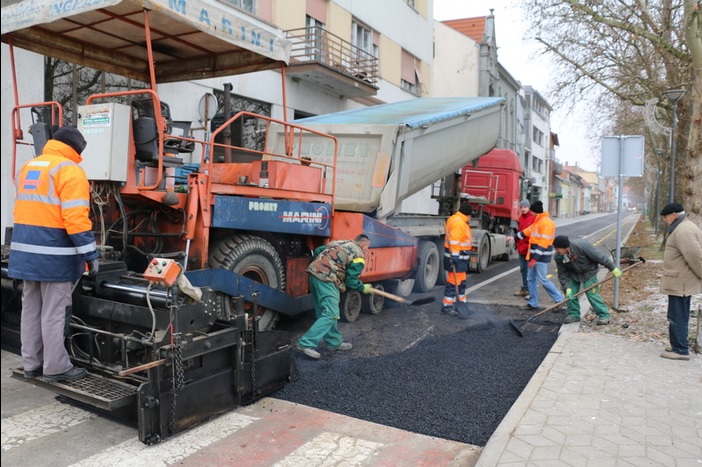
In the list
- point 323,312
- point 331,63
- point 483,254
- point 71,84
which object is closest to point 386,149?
point 323,312

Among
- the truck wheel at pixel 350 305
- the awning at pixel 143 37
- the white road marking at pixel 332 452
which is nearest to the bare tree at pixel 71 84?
the awning at pixel 143 37

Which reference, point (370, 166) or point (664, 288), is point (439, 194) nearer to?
point (370, 166)

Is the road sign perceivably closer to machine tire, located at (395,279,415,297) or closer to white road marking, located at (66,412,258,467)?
machine tire, located at (395,279,415,297)

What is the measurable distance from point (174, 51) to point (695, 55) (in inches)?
373

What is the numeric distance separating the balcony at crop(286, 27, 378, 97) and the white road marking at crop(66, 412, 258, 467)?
9736mm

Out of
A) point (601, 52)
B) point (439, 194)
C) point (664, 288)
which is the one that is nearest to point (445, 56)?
point (601, 52)

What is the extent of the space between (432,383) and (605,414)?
4.59 feet

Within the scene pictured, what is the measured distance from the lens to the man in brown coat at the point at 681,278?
208 inches

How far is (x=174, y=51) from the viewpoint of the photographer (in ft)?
19.1

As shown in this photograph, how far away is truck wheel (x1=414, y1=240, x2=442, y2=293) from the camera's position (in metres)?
9.06

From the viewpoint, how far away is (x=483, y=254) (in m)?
12.3

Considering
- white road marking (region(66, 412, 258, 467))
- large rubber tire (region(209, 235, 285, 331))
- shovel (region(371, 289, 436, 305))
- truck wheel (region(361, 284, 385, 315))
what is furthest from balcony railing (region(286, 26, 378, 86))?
white road marking (region(66, 412, 258, 467))

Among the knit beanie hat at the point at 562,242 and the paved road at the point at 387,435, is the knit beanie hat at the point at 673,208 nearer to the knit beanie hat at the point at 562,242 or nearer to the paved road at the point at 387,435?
the knit beanie hat at the point at 562,242

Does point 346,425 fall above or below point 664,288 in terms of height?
below
